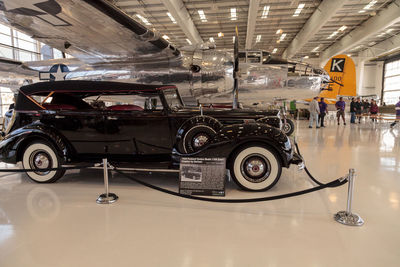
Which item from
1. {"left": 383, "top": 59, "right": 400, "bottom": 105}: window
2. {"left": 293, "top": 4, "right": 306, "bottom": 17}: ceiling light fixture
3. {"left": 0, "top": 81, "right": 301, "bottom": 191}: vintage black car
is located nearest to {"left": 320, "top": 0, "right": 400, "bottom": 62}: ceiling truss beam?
{"left": 293, "top": 4, "right": 306, "bottom": 17}: ceiling light fixture

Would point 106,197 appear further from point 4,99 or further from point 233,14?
point 4,99

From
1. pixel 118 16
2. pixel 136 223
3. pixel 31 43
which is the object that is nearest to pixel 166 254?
pixel 136 223

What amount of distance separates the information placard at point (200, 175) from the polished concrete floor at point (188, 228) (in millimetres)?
192

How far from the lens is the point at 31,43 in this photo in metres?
17.9

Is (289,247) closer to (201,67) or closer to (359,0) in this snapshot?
(201,67)

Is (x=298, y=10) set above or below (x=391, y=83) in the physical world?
above

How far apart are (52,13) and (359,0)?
14347 mm

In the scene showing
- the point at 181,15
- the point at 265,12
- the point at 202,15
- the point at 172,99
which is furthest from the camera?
the point at 202,15

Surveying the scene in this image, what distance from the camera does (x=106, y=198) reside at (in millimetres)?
3172

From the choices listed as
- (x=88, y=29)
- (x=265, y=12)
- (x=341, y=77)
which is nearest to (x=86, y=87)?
(x=88, y=29)

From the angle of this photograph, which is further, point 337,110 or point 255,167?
point 337,110

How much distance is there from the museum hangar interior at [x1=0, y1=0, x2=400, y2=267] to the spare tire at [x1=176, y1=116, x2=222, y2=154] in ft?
0.08

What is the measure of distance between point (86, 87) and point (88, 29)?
294 cm

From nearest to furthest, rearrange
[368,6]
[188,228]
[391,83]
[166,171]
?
[188,228]
[166,171]
[368,6]
[391,83]
